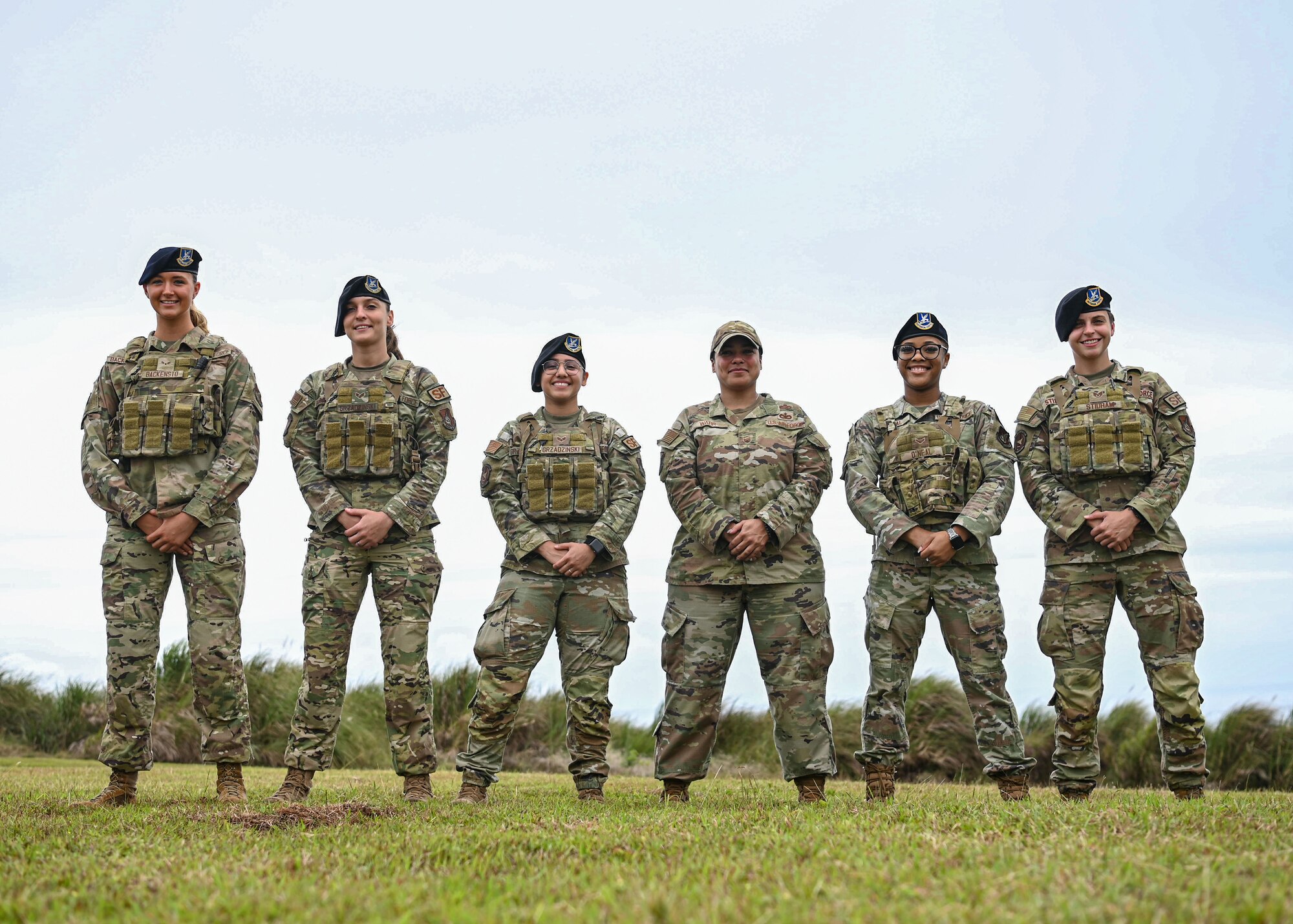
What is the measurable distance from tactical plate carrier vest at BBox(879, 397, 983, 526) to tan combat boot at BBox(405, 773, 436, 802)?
10.1 ft

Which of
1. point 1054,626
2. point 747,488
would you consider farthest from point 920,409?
point 1054,626

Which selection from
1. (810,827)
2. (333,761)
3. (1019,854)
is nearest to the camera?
(1019,854)

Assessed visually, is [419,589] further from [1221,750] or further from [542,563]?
[1221,750]

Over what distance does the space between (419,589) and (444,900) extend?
311 cm

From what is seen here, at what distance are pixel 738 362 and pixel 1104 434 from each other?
2.16 m

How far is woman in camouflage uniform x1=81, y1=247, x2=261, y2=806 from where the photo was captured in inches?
236

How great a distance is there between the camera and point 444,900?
9.91 feet

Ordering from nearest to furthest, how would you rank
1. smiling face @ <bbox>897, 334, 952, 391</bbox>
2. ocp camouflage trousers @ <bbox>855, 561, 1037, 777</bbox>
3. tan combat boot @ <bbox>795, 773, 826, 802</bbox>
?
tan combat boot @ <bbox>795, 773, 826, 802</bbox> < ocp camouflage trousers @ <bbox>855, 561, 1037, 777</bbox> < smiling face @ <bbox>897, 334, 952, 391</bbox>

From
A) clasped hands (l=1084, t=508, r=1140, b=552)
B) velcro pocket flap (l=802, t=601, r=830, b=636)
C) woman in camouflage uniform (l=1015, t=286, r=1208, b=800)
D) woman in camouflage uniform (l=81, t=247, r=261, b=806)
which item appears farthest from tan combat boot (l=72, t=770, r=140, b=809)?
clasped hands (l=1084, t=508, r=1140, b=552)

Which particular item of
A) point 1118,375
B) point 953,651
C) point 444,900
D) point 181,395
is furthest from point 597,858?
point 1118,375

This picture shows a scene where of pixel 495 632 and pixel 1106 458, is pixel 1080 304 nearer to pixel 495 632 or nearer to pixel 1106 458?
pixel 1106 458

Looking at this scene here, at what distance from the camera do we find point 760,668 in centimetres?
610

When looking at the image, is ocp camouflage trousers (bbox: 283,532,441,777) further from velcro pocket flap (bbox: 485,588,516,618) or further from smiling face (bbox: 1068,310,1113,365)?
smiling face (bbox: 1068,310,1113,365)

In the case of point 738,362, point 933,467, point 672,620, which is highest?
point 738,362
